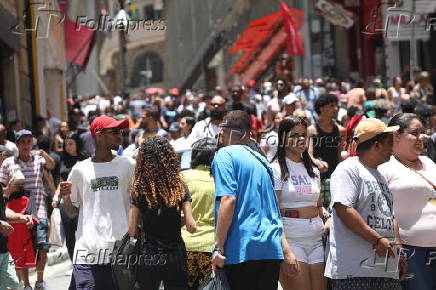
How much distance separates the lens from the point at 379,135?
694 cm

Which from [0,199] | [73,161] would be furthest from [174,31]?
[0,199]

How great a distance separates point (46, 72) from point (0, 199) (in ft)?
73.3

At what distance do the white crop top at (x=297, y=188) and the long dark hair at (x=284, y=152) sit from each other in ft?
0.11

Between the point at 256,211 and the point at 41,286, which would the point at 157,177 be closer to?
the point at 256,211

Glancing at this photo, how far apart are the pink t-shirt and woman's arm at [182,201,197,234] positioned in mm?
1436

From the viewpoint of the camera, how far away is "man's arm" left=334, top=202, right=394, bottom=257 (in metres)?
6.68

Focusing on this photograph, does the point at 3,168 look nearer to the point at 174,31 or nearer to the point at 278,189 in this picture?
the point at 278,189

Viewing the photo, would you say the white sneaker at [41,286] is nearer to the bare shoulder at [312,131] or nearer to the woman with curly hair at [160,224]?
the bare shoulder at [312,131]

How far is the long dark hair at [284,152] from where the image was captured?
26.2 ft

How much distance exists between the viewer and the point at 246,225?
260 inches

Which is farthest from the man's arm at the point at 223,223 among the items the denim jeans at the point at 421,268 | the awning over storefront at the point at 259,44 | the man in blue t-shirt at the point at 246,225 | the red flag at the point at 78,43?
the awning over storefront at the point at 259,44

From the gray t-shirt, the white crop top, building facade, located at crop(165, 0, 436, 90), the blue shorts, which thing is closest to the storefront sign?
building facade, located at crop(165, 0, 436, 90)

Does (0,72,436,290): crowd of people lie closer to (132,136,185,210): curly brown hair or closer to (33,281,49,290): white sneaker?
(132,136,185,210): curly brown hair

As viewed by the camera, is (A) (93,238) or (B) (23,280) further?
(B) (23,280)
